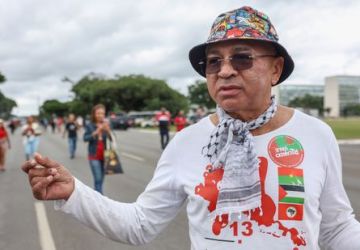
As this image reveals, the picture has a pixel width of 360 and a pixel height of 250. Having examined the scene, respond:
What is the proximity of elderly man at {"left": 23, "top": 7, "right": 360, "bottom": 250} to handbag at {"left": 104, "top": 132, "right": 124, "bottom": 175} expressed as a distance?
6197 mm

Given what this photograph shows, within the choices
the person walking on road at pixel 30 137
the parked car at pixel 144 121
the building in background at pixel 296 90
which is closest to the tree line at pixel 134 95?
the parked car at pixel 144 121

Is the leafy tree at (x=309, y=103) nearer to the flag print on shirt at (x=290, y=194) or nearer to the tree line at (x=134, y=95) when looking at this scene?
the tree line at (x=134, y=95)

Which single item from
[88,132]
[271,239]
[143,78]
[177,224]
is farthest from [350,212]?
[143,78]

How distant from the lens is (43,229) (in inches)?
254

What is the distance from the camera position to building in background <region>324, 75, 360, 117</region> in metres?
154

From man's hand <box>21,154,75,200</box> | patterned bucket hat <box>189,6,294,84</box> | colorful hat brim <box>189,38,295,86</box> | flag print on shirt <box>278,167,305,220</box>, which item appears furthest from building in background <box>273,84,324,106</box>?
man's hand <box>21,154,75,200</box>

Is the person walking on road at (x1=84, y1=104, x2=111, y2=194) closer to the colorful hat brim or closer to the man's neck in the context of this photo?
the colorful hat brim

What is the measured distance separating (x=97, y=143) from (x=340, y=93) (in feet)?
526

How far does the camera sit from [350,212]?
2025mm

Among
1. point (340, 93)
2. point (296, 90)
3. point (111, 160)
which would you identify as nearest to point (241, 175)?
point (111, 160)

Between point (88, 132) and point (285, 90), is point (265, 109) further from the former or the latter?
point (285, 90)

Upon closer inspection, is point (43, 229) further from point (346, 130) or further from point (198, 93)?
point (198, 93)

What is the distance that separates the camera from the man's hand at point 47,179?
5.65 ft

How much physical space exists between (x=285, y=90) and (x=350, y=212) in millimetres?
174726
